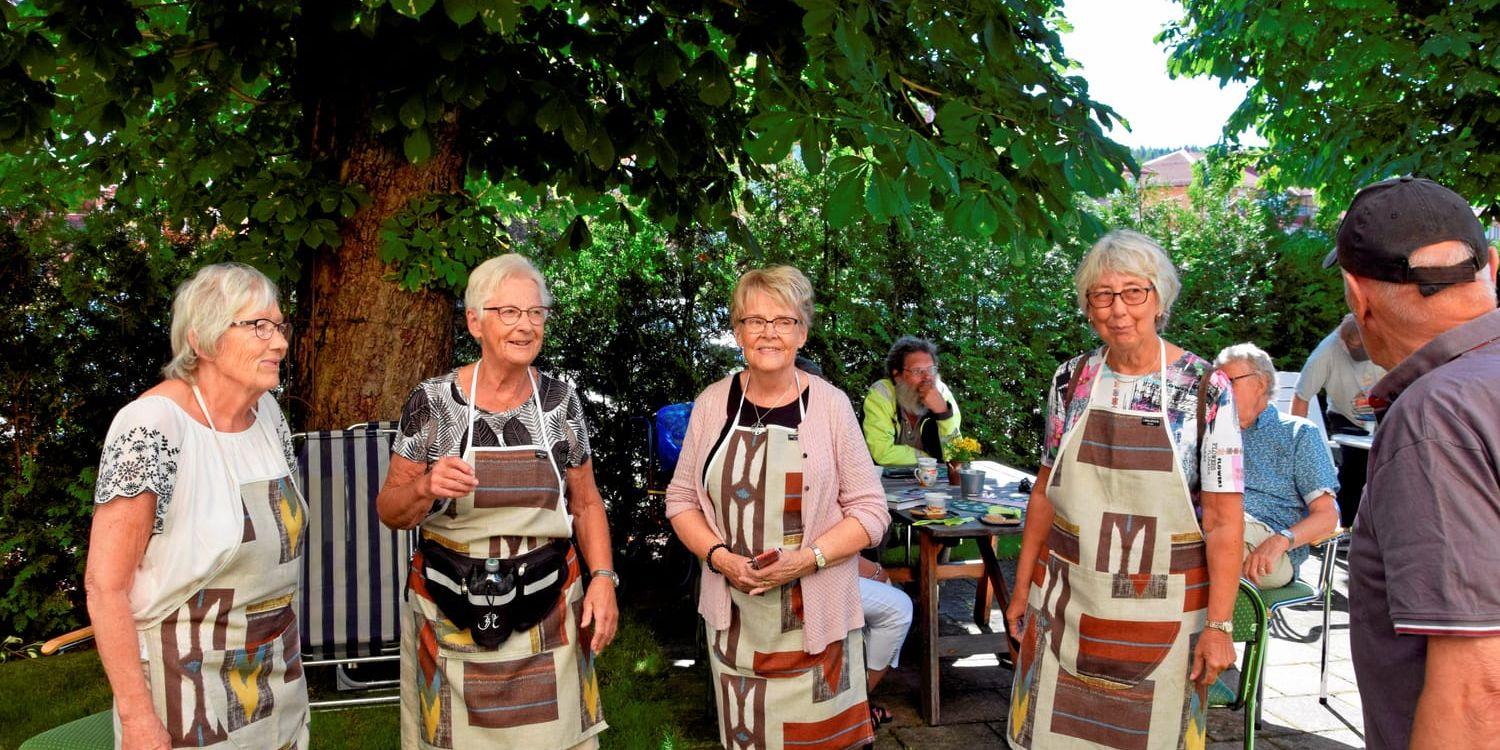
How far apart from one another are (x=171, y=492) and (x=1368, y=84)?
9775 mm

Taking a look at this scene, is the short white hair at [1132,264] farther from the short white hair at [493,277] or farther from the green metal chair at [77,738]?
the green metal chair at [77,738]

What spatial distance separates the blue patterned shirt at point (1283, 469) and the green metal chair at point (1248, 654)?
0.85 m

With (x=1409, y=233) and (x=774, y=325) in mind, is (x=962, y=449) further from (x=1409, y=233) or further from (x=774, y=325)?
(x=1409, y=233)

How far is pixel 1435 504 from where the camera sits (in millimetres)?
1170

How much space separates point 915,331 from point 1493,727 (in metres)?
6.57

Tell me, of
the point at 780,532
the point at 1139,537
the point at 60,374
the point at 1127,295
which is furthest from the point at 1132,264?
the point at 60,374

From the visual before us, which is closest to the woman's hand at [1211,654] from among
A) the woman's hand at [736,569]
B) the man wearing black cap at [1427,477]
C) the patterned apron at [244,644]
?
the man wearing black cap at [1427,477]

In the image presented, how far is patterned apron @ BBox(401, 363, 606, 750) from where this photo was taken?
7.78ft

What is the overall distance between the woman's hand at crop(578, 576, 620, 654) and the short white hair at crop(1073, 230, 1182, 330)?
157 cm

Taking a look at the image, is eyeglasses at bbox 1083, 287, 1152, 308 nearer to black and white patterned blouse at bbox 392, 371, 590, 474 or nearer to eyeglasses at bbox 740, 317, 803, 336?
eyeglasses at bbox 740, 317, 803, 336

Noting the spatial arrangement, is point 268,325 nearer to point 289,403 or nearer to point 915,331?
point 289,403

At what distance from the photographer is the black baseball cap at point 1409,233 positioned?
1275 mm

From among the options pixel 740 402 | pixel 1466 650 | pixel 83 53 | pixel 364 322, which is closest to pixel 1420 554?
pixel 1466 650

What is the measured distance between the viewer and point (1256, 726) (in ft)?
12.6
